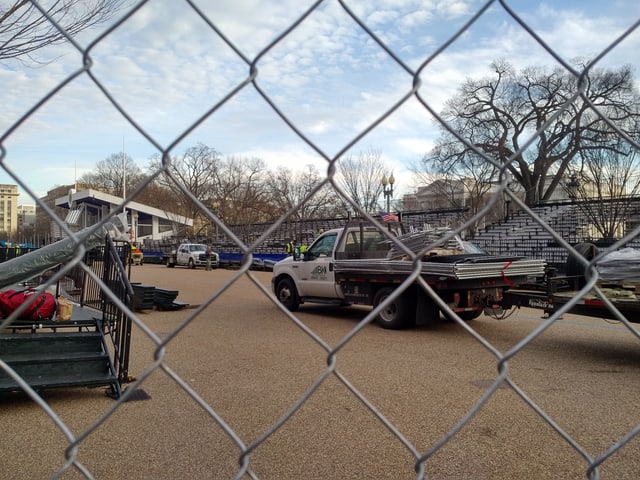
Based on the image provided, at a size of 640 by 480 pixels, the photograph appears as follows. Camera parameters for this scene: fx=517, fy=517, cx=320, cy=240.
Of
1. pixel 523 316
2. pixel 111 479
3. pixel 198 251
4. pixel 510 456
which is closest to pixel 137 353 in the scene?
pixel 111 479

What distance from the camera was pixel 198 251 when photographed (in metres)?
34.7

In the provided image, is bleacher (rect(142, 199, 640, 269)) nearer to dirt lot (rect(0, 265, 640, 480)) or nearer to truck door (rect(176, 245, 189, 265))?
truck door (rect(176, 245, 189, 265))

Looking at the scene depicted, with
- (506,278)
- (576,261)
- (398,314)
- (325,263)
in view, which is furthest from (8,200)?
(325,263)

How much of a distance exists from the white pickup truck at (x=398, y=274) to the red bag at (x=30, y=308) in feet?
14.6

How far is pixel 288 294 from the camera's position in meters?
12.0

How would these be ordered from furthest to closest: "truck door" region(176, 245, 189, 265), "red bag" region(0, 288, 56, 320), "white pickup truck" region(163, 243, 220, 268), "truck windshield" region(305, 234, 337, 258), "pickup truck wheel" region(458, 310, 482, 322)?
"truck door" region(176, 245, 189, 265) → "white pickup truck" region(163, 243, 220, 268) → "truck windshield" region(305, 234, 337, 258) → "pickup truck wheel" region(458, 310, 482, 322) → "red bag" region(0, 288, 56, 320)

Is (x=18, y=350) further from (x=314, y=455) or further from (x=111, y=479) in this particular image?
(x=314, y=455)

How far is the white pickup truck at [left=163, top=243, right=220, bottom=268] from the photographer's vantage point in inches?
→ 1319

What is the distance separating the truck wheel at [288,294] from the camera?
11922 mm

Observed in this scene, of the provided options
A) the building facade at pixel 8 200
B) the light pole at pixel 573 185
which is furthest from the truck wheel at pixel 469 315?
the light pole at pixel 573 185

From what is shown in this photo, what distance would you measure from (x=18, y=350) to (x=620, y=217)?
946 inches

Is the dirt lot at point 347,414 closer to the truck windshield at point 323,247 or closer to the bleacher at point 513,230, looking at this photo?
the truck windshield at point 323,247

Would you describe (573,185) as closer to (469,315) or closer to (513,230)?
(513,230)

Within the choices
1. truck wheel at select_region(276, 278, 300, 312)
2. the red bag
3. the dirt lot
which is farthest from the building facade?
truck wheel at select_region(276, 278, 300, 312)
